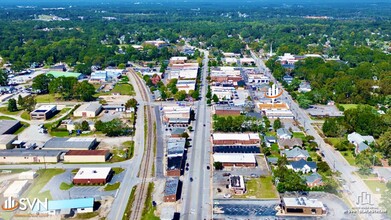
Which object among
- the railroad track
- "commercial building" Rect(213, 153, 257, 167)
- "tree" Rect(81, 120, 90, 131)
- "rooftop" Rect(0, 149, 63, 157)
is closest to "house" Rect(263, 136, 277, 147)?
"commercial building" Rect(213, 153, 257, 167)

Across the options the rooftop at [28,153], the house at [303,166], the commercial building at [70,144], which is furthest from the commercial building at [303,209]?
the rooftop at [28,153]

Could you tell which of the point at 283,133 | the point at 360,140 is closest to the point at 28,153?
the point at 283,133

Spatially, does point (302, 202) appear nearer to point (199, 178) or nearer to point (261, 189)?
point (261, 189)

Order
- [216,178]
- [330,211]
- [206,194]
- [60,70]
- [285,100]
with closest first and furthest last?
[330,211], [206,194], [216,178], [285,100], [60,70]

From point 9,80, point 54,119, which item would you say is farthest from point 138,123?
point 9,80

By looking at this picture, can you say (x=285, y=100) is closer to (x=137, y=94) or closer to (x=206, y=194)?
(x=137, y=94)

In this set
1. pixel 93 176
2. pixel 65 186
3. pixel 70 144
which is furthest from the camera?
pixel 70 144

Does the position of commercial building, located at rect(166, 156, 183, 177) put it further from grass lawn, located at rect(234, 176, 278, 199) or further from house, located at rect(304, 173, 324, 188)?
house, located at rect(304, 173, 324, 188)
